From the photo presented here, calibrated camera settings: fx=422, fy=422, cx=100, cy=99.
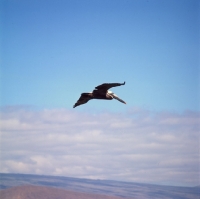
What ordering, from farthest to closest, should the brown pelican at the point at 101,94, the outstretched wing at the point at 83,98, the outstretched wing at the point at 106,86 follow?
the outstretched wing at the point at 83,98 < the brown pelican at the point at 101,94 < the outstretched wing at the point at 106,86

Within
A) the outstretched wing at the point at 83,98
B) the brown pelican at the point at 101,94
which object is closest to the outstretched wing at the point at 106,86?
the brown pelican at the point at 101,94

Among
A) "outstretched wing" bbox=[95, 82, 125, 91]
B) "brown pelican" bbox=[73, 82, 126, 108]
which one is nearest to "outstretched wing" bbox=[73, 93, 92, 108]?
"brown pelican" bbox=[73, 82, 126, 108]

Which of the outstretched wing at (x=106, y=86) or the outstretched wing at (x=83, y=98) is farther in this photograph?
the outstretched wing at (x=83, y=98)

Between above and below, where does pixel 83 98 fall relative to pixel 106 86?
below

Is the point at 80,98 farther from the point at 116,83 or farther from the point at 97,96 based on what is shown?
the point at 116,83

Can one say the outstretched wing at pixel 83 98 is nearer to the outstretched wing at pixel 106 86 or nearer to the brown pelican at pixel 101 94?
the brown pelican at pixel 101 94

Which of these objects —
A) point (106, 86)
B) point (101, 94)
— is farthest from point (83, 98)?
point (106, 86)

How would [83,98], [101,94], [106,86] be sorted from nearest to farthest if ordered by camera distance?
[106,86] → [101,94] → [83,98]

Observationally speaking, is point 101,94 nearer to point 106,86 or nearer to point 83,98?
point 106,86

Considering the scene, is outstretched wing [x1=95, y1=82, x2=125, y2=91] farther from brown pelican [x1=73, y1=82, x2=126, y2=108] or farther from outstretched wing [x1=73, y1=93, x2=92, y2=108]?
outstretched wing [x1=73, y1=93, x2=92, y2=108]

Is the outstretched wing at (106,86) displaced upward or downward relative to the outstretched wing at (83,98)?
upward

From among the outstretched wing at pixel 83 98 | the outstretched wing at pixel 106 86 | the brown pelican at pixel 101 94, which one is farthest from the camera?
the outstretched wing at pixel 83 98

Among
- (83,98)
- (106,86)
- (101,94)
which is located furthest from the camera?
(83,98)

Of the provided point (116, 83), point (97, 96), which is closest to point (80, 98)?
point (97, 96)
